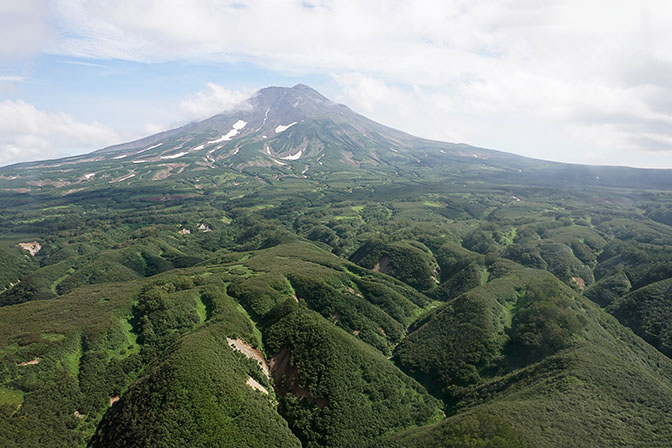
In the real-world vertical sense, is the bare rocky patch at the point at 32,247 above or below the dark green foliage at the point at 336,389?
below

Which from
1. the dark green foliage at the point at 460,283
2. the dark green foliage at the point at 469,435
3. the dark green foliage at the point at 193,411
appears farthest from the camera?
the dark green foliage at the point at 460,283

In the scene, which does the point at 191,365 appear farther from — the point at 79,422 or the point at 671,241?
the point at 671,241

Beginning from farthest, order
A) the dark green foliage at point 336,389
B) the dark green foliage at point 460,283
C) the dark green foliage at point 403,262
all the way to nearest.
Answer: the dark green foliage at point 403,262
the dark green foliage at point 460,283
the dark green foliage at point 336,389

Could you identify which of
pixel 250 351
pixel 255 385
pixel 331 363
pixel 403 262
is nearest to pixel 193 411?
pixel 255 385

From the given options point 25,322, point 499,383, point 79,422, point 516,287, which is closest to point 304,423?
point 79,422

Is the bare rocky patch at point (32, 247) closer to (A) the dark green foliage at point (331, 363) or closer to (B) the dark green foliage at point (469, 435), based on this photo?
(A) the dark green foliage at point (331, 363)

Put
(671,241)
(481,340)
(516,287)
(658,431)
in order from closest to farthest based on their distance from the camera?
(658,431) < (481,340) < (516,287) < (671,241)

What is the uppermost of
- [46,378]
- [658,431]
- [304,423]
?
[658,431]

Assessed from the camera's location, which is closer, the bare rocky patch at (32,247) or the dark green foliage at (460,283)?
the dark green foliage at (460,283)

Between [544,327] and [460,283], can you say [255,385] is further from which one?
[460,283]

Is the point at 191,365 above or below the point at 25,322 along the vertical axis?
above

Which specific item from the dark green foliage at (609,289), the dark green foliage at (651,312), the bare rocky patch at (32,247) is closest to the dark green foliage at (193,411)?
the dark green foliage at (651,312)
